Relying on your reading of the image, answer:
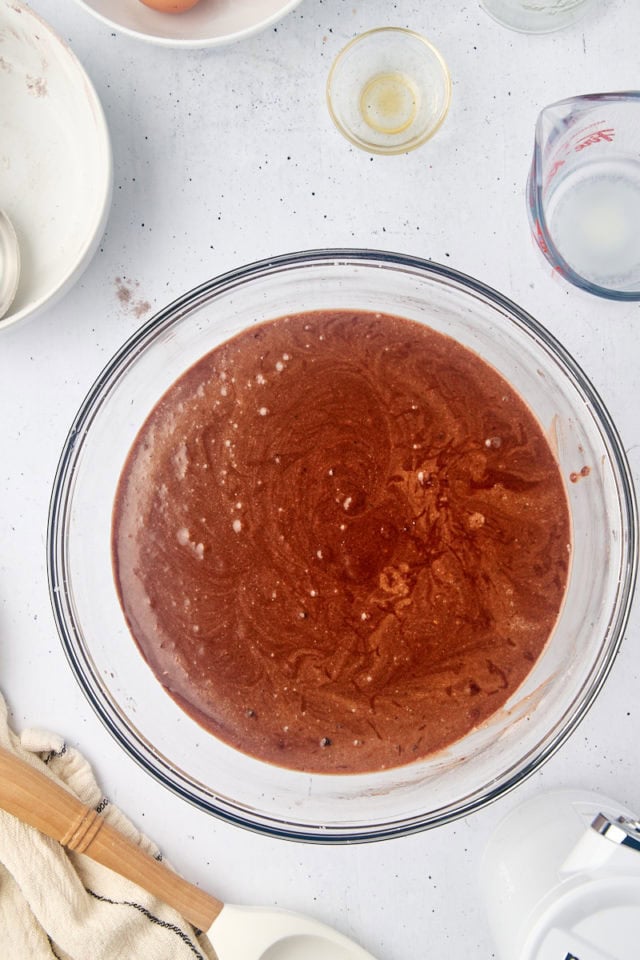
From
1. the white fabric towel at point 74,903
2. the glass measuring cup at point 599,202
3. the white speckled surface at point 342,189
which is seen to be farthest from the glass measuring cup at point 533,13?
the white fabric towel at point 74,903

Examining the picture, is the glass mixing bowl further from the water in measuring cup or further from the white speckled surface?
the water in measuring cup

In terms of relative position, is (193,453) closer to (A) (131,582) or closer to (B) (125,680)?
(A) (131,582)

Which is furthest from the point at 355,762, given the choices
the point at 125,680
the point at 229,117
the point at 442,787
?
Result: the point at 229,117

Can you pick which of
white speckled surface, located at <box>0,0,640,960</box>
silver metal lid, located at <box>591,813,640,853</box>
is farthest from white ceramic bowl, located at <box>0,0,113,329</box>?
silver metal lid, located at <box>591,813,640,853</box>

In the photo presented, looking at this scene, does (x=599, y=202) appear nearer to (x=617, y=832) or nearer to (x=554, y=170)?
(x=554, y=170)

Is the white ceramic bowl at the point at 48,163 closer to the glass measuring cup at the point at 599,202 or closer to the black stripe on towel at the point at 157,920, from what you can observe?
the glass measuring cup at the point at 599,202
